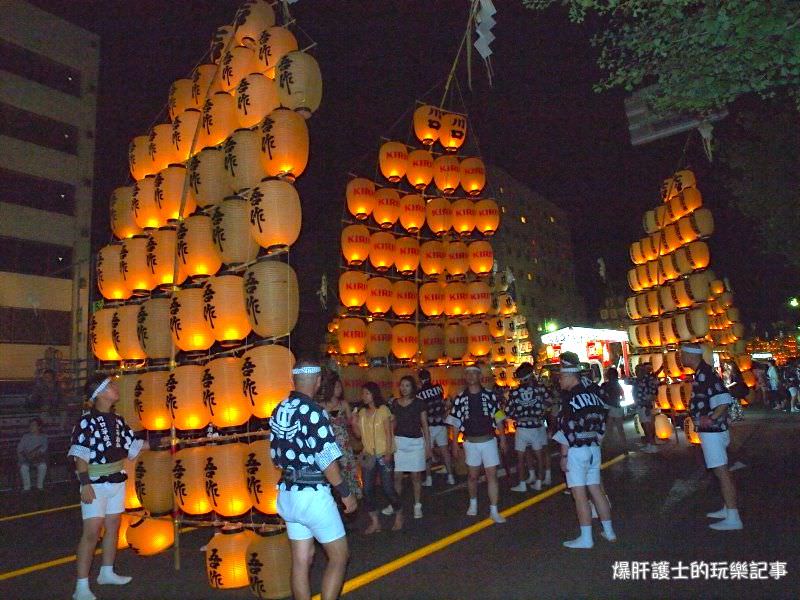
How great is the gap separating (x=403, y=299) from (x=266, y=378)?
915 centimetres

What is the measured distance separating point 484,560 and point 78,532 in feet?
20.8

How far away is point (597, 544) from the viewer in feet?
21.1

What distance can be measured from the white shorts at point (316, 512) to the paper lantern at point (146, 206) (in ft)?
19.8

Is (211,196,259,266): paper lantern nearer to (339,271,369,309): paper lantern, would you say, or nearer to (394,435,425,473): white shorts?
(394,435,425,473): white shorts

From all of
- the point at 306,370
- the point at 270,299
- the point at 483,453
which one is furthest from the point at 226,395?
the point at 483,453

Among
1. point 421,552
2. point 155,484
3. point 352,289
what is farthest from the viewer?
point 352,289

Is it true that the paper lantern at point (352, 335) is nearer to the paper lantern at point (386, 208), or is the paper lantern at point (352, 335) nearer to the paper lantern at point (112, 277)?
the paper lantern at point (386, 208)

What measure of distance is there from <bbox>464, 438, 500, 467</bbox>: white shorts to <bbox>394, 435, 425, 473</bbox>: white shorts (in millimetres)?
732

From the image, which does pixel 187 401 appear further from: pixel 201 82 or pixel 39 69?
pixel 39 69

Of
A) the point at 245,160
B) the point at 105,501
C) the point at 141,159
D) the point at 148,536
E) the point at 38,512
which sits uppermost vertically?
the point at 141,159

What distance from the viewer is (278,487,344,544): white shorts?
13.6 ft

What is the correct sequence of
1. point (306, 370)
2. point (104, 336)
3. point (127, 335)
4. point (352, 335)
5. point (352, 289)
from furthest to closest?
point (352, 289) < point (352, 335) < point (104, 336) < point (127, 335) < point (306, 370)

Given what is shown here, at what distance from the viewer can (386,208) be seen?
1549cm

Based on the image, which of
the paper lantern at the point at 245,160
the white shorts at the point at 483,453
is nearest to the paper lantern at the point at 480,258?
the white shorts at the point at 483,453
